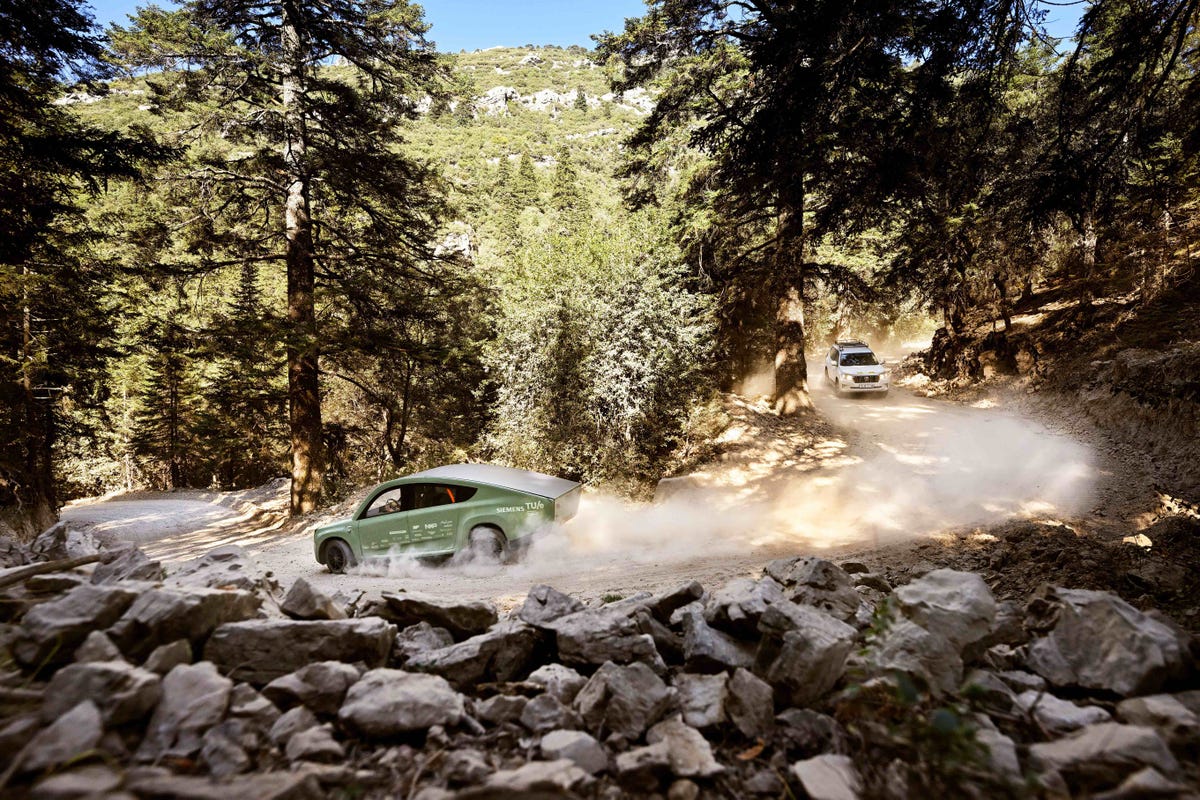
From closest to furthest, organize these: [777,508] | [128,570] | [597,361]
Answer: [128,570] → [777,508] → [597,361]

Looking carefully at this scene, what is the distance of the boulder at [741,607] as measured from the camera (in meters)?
3.36

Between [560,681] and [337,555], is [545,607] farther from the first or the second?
[337,555]

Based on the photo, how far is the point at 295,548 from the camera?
11297mm

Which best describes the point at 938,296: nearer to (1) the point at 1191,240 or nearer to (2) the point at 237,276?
(1) the point at 1191,240

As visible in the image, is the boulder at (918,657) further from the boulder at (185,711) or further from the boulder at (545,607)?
the boulder at (185,711)

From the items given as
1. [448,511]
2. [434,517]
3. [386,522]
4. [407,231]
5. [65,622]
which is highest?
[407,231]

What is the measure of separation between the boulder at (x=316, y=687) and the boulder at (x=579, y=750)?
3.78 feet

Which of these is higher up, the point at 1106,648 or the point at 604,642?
the point at 1106,648

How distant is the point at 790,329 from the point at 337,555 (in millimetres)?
12946

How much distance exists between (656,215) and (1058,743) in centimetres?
1880

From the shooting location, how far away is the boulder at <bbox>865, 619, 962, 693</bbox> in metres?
2.71

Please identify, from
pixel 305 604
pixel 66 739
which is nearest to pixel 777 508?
pixel 305 604

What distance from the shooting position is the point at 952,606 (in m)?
3.01

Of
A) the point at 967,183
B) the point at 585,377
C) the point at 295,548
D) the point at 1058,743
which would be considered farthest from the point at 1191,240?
the point at 295,548
